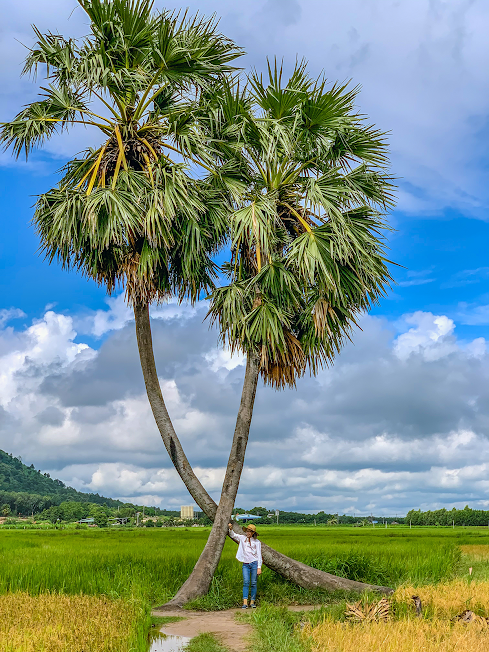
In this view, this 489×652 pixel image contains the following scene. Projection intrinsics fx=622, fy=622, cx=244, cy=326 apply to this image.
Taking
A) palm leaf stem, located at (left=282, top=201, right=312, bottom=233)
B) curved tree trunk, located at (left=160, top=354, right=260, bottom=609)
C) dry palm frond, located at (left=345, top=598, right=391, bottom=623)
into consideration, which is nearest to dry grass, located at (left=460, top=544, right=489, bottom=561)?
curved tree trunk, located at (left=160, top=354, right=260, bottom=609)

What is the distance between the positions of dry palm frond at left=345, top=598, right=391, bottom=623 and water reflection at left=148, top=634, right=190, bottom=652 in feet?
9.38

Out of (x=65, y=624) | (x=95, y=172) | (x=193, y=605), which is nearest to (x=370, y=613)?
(x=193, y=605)

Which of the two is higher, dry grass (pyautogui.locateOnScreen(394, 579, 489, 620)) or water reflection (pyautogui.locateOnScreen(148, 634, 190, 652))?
dry grass (pyautogui.locateOnScreen(394, 579, 489, 620))

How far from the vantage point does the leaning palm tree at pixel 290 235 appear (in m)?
14.7

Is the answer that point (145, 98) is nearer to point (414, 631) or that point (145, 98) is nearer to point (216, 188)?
point (216, 188)

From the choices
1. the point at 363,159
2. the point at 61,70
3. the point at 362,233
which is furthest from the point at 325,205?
the point at 61,70

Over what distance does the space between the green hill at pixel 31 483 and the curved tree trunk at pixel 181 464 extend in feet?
437

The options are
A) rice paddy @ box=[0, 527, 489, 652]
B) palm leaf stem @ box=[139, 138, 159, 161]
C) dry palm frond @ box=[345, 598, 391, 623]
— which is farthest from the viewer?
palm leaf stem @ box=[139, 138, 159, 161]

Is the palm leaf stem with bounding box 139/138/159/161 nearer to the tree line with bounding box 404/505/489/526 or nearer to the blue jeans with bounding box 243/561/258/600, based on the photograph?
the blue jeans with bounding box 243/561/258/600

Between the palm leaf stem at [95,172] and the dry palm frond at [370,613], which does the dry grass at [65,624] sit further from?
the palm leaf stem at [95,172]

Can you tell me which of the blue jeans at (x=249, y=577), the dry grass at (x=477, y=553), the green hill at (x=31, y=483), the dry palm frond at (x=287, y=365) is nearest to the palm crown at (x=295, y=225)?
the dry palm frond at (x=287, y=365)

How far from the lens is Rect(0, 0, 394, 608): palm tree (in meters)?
14.4

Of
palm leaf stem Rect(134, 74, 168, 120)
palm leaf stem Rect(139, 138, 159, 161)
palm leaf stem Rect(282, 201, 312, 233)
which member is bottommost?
palm leaf stem Rect(282, 201, 312, 233)

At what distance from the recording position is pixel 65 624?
10078 mm
